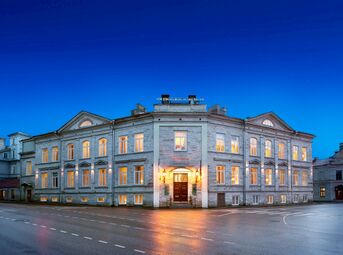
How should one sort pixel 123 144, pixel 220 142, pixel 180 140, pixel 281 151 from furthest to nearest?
pixel 281 151 → pixel 123 144 → pixel 220 142 → pixel 180 140

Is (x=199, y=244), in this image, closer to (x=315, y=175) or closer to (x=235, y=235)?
(x=235, y=235)

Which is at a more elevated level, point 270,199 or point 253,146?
point 253,146

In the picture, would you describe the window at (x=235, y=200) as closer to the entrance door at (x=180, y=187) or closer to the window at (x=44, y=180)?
the entrance door at (x=180, y=187)

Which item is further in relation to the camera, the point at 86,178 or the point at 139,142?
the point at 86,178

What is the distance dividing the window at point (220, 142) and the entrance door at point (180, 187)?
17.8 feet

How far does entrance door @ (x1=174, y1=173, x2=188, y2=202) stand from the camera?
4641 cm

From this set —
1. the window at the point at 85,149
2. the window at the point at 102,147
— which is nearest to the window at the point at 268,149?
the window at the point at 102,147

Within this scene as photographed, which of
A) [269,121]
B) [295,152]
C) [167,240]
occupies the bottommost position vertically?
[167,240]

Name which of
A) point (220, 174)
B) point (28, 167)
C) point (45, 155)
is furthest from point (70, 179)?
point (220, 174)

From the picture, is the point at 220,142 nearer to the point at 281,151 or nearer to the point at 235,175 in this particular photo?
the point at 235,175

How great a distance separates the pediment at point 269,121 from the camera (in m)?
54.9

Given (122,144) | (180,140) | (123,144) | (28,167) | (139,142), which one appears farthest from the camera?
(28,167)

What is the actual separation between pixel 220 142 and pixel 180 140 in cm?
529

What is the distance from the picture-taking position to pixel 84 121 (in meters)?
57.4
